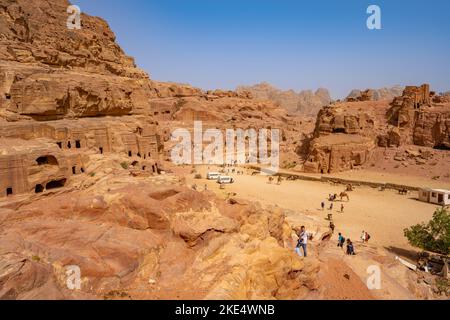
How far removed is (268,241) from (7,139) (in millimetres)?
15237

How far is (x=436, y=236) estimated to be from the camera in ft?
52.1

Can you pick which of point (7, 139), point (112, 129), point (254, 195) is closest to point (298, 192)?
point (254, 195)

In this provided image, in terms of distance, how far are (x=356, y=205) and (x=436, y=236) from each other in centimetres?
965

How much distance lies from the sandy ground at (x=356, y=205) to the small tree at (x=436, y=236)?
1419mm

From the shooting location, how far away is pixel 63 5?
35.2 metres

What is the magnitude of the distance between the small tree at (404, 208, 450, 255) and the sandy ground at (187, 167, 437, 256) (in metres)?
1.42

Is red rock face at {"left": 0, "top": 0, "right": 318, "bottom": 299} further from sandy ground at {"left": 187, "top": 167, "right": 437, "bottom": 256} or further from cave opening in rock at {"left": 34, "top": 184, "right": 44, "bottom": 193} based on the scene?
sandy ground at {"left": 187, "top": 167, "right": 437, "bottom": 256}

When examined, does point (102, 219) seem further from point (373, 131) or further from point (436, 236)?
point (373, 131)

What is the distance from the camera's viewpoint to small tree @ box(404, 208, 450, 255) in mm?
15041

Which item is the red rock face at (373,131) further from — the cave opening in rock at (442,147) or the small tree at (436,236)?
the small tree at (436,236)

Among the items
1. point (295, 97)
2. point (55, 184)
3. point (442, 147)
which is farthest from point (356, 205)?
point (295, 97)

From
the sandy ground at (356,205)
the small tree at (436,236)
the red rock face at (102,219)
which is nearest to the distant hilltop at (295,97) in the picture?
the sandy ground at (356,205)

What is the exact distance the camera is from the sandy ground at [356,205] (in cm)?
1925
